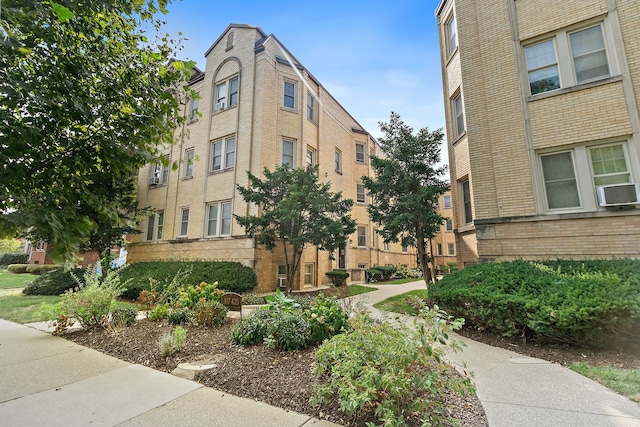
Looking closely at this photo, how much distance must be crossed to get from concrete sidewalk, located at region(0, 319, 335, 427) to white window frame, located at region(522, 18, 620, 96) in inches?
394

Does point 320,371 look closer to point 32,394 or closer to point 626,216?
point 32,394

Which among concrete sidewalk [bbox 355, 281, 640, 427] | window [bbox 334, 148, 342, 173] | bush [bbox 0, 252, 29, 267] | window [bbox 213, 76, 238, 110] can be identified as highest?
window [bbox 213, 76, 238, 110]

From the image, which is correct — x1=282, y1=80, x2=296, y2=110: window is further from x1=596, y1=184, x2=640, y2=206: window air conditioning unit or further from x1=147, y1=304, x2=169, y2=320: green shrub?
x1=596, y1=184, x2=640, y2=206: window air conditioning unit

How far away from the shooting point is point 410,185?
992 centimetres

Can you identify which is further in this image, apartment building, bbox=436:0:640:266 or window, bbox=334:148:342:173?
window, bbox=334:148:342:173

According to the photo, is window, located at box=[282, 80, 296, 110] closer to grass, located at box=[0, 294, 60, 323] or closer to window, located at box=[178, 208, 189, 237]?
window, located at box=[178, 208, 189, 237]

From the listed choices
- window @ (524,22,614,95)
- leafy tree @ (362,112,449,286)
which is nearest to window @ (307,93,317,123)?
leafy tree @ (362,112,449,286)

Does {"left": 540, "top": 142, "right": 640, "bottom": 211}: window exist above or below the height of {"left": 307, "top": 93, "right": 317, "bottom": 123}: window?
below

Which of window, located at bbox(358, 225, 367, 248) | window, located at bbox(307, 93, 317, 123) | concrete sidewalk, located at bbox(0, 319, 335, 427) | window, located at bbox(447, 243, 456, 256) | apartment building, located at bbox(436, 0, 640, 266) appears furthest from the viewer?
window, located at bbox(447, 243, 456, 256)

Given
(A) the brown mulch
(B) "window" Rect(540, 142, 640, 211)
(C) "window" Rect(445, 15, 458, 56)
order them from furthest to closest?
1. (C) "window" Rect(445, 15, 458, 56)
2. (B) "window" Rect(540, 142, 640, 211)
3. (A) the brown mulch

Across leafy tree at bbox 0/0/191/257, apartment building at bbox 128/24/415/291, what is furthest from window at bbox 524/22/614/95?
leafy tree at bbox 0/0/191/257

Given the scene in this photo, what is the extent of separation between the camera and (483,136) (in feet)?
28.7

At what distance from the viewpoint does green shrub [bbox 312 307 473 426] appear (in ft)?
8.87

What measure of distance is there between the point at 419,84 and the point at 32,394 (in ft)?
36.4
